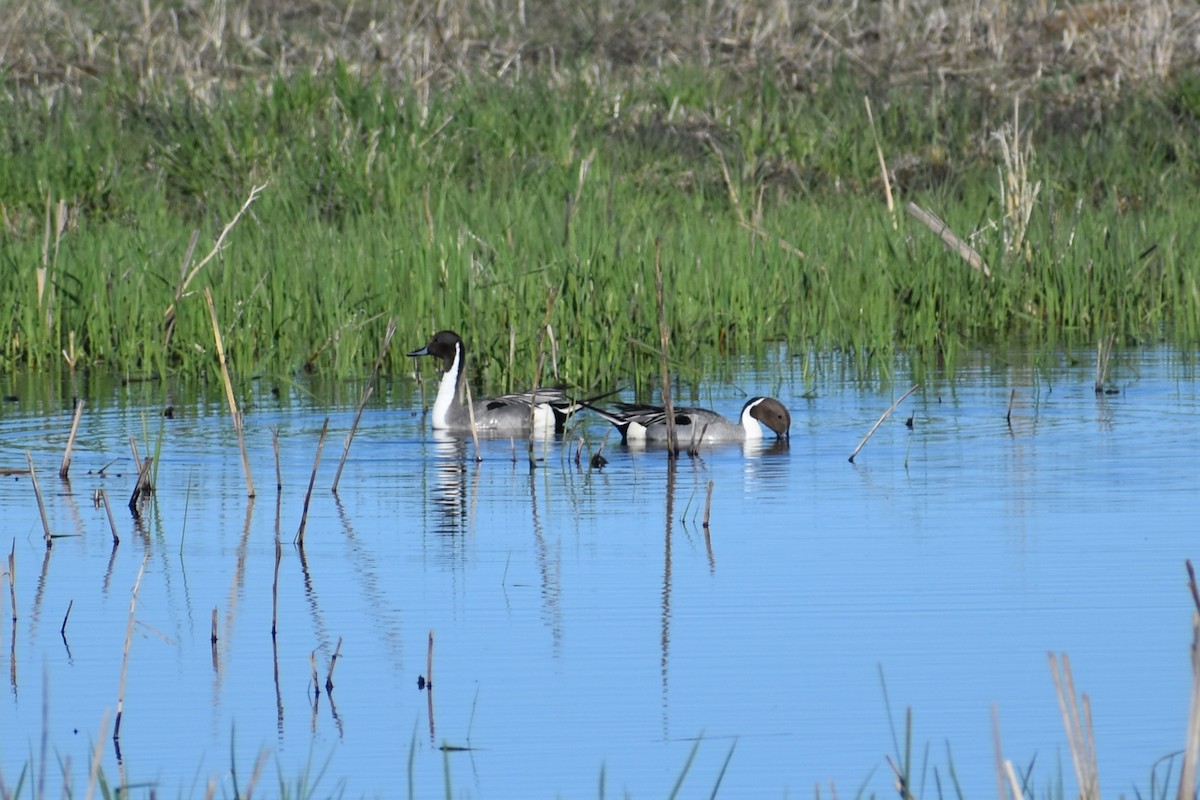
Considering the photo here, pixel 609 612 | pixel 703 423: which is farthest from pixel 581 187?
pixel 609 612

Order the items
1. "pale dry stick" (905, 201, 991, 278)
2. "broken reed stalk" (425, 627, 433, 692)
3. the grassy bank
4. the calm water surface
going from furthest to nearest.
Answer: "pale dry stick" (905, 201, 991, 278), the grassy bank, "broken reed stalk" (425, 627, 433, 692), the calm water surface

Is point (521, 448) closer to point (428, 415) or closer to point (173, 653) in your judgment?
point (428, 415)

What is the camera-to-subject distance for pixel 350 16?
22906 millimetres

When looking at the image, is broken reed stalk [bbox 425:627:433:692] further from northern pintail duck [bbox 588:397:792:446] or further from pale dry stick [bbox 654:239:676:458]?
northern pintail duck [bbox 588:397:792:446]

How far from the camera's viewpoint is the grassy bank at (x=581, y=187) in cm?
1230

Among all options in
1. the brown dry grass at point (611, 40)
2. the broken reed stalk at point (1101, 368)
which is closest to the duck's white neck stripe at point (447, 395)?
the broken reed stalk at point (1101, 368)

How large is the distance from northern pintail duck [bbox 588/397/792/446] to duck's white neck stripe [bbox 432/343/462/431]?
89 centimetres

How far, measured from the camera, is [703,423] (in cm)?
1011

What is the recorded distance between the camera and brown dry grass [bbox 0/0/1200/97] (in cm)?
2019

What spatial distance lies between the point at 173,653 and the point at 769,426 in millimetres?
4867

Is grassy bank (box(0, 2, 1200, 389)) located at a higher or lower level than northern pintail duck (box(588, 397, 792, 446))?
higher

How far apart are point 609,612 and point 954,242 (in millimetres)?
7594

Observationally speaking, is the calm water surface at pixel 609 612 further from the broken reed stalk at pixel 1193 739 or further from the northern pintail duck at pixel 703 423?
the broken reed stalk at pixel 1193 739

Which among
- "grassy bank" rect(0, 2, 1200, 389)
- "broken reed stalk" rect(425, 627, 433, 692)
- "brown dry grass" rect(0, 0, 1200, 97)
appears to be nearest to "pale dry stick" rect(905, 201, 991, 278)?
"grassy bank" rect(0, 2, 1200, 389)
